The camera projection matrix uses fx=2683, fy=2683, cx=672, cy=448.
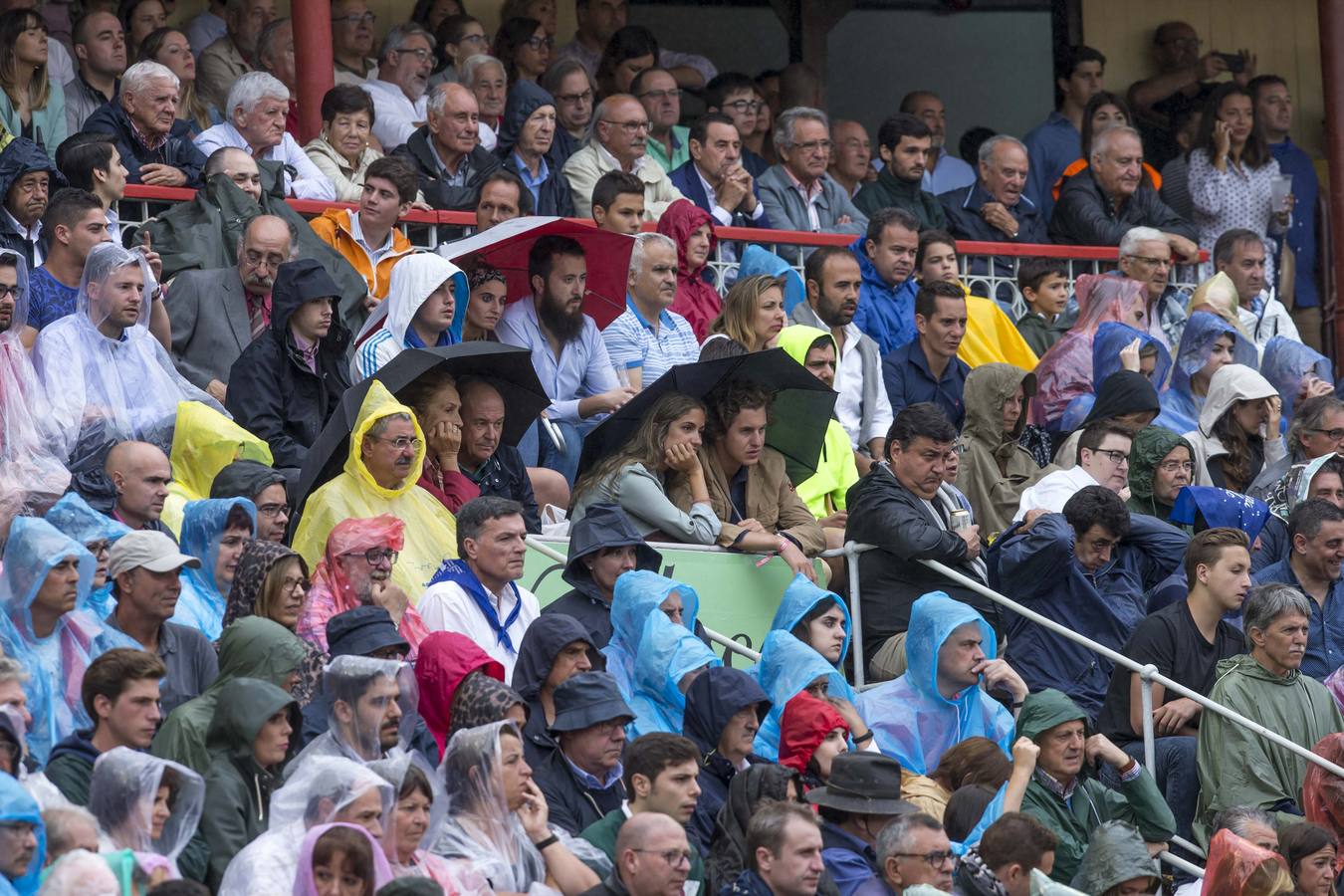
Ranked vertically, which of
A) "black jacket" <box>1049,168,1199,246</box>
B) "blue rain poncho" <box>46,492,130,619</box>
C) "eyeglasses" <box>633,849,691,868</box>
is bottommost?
"eyeglasses" <box>633,849,691,868</box>

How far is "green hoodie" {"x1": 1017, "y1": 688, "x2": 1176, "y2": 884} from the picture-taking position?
28.8 feet

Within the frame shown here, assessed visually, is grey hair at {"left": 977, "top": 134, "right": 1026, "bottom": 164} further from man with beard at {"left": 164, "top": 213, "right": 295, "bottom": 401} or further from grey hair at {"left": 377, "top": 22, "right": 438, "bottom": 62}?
man with beard at {"left": 164, "top": 213, "right": 295, "bottom": 401}

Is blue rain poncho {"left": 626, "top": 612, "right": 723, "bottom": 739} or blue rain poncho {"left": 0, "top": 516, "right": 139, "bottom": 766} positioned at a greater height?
blue rain poncho {"left": 0, "top": 516, "right": 139, "bottom": 766}

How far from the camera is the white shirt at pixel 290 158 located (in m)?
12.3

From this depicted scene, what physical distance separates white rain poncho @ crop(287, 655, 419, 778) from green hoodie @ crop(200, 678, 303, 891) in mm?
139

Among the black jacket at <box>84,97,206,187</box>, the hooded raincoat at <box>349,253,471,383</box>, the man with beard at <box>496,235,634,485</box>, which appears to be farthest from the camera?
the black jacket at <box>84,97,206,187</box>

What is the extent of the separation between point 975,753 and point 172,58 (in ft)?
19.5

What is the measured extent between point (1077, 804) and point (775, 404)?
2705 mm

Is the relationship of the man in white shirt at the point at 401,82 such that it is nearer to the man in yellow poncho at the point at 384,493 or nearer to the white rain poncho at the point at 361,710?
the man in yellow poncho at the point at 384,493

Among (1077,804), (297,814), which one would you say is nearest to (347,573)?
(297,814)

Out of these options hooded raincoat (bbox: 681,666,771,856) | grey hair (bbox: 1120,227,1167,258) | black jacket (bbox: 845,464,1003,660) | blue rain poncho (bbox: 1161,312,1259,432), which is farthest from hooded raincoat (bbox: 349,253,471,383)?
grey hair (bbox: 1120,227,1167,258)

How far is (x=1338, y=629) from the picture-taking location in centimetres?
1066

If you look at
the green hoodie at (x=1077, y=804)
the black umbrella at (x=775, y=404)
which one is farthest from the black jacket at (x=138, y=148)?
the green hoodie at (x=1077, y=804)

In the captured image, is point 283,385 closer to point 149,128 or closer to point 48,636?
point 149,128
